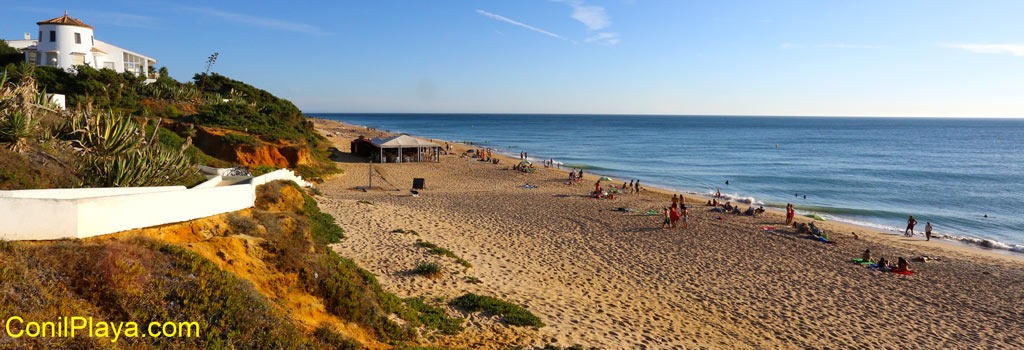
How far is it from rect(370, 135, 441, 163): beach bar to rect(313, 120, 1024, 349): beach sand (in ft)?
39.0

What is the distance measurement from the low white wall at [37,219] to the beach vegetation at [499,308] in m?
5.05

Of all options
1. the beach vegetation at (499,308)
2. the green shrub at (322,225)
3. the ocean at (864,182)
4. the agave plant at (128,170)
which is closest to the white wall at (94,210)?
the agave plant at (128,170)

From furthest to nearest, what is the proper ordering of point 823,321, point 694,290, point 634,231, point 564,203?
1. point 564,203
2. point 634,231
3. point 694,290
4. point 823,321

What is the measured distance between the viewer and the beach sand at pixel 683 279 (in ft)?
28.3

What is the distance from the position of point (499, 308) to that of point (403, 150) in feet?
90.6

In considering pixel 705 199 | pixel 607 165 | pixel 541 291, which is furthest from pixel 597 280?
pixel 607 165

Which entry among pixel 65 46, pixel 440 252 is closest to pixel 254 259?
pixel 440 252

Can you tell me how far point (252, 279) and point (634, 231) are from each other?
13095 mm

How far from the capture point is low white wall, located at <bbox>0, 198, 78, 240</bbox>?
187 inches

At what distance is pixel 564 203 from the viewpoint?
21719mm

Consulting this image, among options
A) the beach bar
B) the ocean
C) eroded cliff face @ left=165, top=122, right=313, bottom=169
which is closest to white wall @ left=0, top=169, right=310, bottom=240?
eroded cliff face @ left=165, top=122, right=313, bottom=169

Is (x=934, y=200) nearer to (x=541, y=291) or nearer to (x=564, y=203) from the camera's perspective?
(x=564, y=203)

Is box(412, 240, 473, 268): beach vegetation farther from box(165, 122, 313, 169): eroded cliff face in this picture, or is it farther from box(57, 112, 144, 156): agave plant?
box(165, 122, 313, 169): eroded cliff face

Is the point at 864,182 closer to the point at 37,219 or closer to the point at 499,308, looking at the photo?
the point at 499,308
